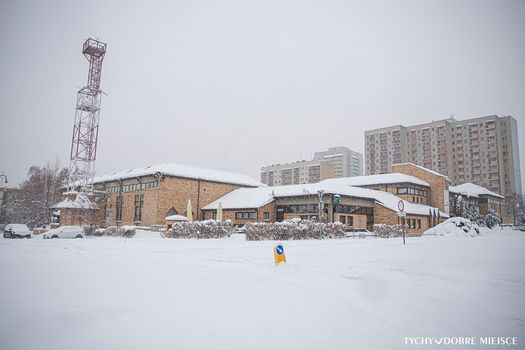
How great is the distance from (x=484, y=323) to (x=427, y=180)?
152ft

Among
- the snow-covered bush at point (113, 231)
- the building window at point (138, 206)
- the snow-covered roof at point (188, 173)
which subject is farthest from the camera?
the building window at point (138, 206)

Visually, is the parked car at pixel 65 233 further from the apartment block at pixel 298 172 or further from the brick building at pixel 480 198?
the apartment block at pixel 298 172

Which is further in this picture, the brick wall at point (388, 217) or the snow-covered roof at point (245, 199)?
the snow-covered roof at point (245, 199)

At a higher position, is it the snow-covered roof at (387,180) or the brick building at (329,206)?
the snow-covered roof at (387,180)

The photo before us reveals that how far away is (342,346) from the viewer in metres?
4.24

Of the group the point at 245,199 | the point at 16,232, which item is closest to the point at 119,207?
the point at 16,232

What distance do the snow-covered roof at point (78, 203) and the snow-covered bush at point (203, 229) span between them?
16.1 metres

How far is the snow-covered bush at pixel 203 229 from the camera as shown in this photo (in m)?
25.2

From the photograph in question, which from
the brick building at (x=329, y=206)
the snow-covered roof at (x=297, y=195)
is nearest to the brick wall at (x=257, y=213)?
the brick building at (x=329, y=206)

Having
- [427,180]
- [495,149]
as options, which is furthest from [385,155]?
[427,180]

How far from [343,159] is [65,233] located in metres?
113

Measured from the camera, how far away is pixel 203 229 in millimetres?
25203

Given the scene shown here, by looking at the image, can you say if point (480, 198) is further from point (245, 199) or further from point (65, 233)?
point (65, 233)

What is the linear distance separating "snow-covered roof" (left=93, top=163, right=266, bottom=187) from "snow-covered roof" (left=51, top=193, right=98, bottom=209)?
5058mm
